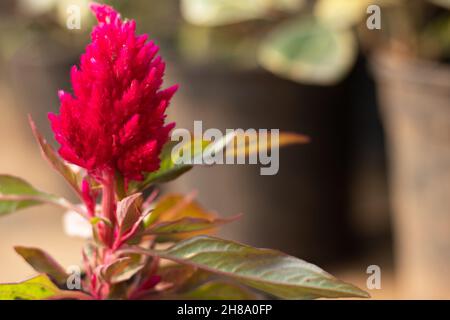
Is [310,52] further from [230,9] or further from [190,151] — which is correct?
[190,151]

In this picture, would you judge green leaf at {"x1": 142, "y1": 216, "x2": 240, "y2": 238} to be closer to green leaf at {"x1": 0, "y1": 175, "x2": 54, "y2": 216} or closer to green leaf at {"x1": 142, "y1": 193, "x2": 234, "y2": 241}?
green leaf at {"x1": 142, "y1": 193, "x2": 234, "y2": 241}

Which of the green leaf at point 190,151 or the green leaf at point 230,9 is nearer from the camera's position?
the green leaf at point 190,151

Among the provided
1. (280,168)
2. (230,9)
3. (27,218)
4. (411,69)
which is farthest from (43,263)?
(27,218)

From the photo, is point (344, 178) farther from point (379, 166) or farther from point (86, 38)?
point (86, 38)

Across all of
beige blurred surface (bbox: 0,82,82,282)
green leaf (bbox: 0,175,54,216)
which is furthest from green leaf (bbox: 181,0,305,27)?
green leaf (bbox: 0,175,54,216)

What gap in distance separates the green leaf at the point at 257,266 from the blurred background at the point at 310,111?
1.24m

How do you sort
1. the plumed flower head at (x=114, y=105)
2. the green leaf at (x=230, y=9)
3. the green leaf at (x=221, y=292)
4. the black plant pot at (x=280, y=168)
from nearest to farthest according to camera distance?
the plumed flower head at (x=114, y=105), the green leaf at (x=221, y=292), the green leaf at (x=230, y=9), the black plant pot at (x=280, y=168)

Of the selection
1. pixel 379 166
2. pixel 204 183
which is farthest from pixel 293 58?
pixel 379 166

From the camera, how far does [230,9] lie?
2.10 meters

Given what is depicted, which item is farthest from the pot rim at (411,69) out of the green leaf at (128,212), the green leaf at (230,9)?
the green leaf at (128,212)

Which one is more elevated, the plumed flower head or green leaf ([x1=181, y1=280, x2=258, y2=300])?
the plumed flower head

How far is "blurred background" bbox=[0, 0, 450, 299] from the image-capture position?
1878mm

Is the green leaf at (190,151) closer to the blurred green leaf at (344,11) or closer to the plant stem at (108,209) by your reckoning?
the plant stem at (108,209)

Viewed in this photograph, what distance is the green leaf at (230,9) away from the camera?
2.08 m
